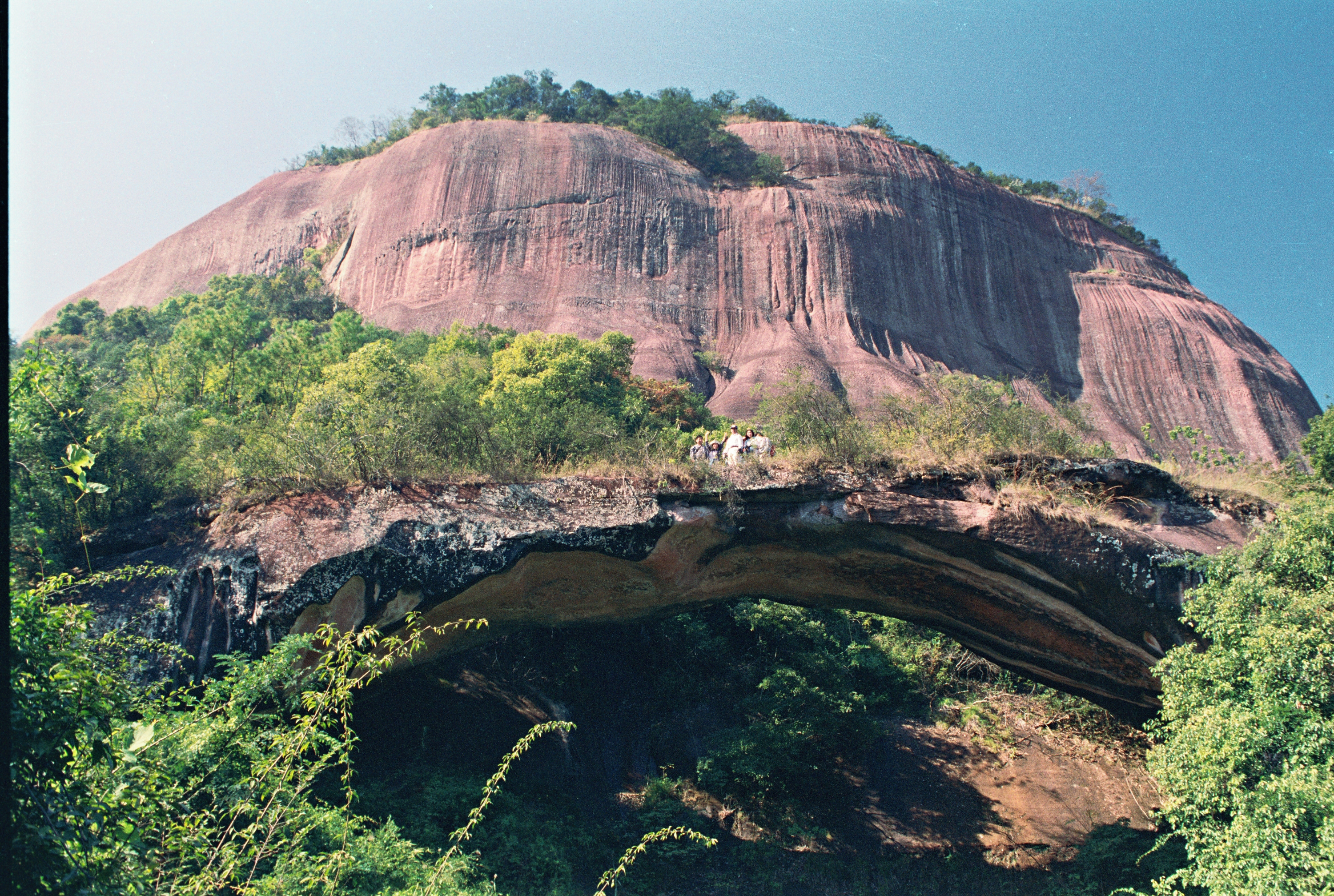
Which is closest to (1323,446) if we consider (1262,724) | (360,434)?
(1262,724)

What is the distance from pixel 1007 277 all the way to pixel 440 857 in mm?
40454

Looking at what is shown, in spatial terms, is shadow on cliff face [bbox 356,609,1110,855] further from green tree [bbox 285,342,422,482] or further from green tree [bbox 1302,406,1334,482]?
green tree [bbox 1302,406,1334,482]

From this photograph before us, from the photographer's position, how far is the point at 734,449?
34.3 ft

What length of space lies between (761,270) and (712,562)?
1179 inches

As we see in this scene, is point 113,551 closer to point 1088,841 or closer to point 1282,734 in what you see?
point 1282,734

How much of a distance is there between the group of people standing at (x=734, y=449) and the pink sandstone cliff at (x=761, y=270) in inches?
783

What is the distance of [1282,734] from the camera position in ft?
21.8

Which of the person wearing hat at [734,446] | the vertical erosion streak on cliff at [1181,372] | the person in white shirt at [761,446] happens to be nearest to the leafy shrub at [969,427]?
the person in white shirt at [761,446]

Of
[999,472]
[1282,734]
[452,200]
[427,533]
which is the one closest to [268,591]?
[427,533]

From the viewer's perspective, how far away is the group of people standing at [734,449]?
31.3 ft

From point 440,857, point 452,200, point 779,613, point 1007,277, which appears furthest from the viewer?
point 1007,277

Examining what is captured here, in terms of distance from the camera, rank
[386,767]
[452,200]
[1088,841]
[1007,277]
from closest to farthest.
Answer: [386,767] → [1088,841] → [452,200] → [1007,277]

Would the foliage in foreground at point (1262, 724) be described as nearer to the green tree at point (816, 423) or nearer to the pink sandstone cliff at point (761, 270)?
the green tree at point (816, 423)

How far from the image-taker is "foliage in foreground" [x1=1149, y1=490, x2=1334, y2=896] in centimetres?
626
